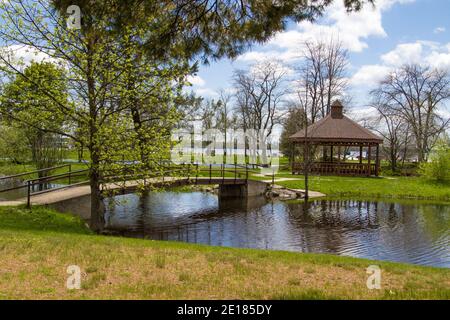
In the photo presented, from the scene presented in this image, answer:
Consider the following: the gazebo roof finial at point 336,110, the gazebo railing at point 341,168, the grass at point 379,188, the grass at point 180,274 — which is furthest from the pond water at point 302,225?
the gazebo roof finial at point 336,110

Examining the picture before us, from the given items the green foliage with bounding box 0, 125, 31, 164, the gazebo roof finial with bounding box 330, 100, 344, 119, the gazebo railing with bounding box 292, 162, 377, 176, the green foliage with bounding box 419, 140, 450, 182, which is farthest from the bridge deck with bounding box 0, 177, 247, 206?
the gazebo roof finial with bounding box 330, 100, 344, 119

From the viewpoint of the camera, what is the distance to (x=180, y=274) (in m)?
6.52

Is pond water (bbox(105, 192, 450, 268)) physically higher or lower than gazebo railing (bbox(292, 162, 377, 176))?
lower

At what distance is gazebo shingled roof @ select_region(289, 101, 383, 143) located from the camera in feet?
104

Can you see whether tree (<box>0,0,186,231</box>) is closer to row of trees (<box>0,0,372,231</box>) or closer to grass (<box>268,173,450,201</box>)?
row of trees (<box>0,0,372,231</box>)

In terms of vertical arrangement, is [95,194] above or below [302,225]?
above

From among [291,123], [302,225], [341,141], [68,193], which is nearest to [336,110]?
[341,141]

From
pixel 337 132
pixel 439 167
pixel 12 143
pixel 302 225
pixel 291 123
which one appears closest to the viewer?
pixel 302 225

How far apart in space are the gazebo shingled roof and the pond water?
9185 millimetres

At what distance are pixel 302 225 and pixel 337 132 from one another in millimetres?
17890

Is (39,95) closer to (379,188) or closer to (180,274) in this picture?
(180,274)

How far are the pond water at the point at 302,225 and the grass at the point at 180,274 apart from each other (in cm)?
408
